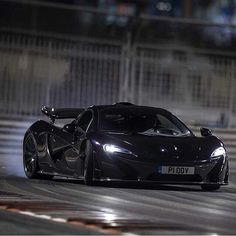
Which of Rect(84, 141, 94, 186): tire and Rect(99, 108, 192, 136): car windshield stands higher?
Rect(99, 108, 192, 136): car windshield

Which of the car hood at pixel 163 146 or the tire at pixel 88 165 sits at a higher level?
the car hood at pixel 163 146

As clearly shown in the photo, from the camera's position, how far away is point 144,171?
1175cm

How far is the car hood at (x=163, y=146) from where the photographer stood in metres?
11.8

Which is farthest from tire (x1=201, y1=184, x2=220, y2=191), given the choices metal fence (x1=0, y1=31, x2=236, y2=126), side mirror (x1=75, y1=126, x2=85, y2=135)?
metal fence (x1=0, y1=31, x2=236, y2=126)

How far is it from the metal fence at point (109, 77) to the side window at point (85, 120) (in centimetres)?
657

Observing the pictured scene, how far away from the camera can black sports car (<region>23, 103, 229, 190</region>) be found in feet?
38.6

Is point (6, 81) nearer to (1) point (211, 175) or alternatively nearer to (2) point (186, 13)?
(1) point (211, 175)

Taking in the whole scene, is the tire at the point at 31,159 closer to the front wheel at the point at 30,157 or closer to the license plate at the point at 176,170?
the front wheel at the point at 30,157

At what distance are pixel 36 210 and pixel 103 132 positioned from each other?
3.05 meters

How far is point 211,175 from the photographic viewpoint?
39.6 ft

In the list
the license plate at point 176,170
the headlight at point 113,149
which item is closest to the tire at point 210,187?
the license plate at point 176,170

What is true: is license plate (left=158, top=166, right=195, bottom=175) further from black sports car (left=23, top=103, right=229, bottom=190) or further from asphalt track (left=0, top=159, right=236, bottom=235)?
asphalt track (left=0, top=159, right=236, bottom=235)

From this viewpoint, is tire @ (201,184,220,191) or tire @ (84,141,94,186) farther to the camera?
tire @ (201,184,220,191)

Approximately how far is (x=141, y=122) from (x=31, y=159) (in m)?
2.17
